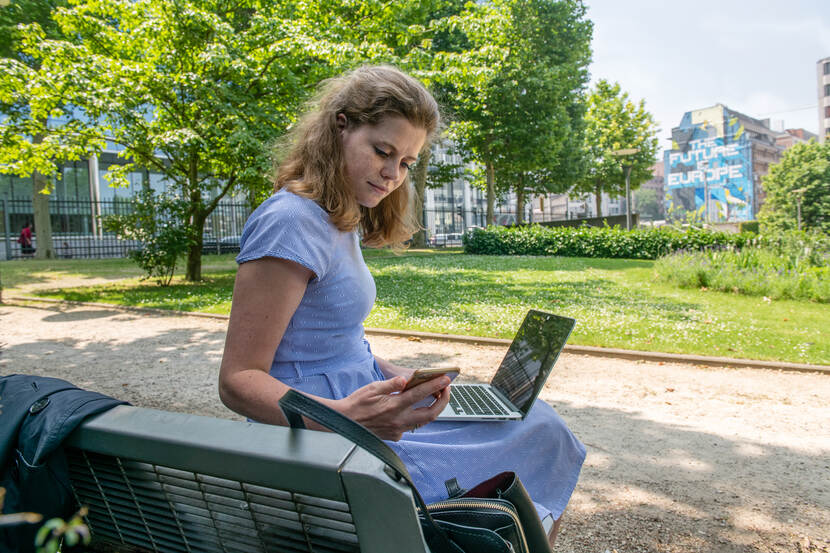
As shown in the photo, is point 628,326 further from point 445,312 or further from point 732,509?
point 732,509

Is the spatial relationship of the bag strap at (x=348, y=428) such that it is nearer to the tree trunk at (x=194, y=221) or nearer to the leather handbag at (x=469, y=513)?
the leather handbag at (x=469, y=513)

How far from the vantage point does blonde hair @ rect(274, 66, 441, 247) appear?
1.69 meters

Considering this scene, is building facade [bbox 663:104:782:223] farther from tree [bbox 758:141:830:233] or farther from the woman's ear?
the woman's ear

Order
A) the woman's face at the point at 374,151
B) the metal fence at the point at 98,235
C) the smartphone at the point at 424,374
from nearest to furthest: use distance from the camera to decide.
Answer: the smartphone at the point at 424,374 → the woman's face at the point at 374,151 → the metal fence at the point at 98,235

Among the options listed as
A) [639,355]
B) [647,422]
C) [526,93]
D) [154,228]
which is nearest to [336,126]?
[647,422]

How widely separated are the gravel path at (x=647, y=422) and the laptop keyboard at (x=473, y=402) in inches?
45.7

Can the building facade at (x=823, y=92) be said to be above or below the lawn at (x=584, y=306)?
above

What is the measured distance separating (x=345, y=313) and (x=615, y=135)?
46455 mm

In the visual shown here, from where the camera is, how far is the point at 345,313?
1618 mm

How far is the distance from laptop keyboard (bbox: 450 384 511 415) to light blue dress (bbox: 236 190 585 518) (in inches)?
3.6

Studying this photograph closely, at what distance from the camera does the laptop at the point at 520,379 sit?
5.99 ft

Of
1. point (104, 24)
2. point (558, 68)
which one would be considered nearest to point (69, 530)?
point (104, 24)

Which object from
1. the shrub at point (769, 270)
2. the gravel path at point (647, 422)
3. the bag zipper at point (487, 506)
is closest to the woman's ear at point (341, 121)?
the bag zipper at point (487, 506)

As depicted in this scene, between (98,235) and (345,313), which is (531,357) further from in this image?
(98,235)
